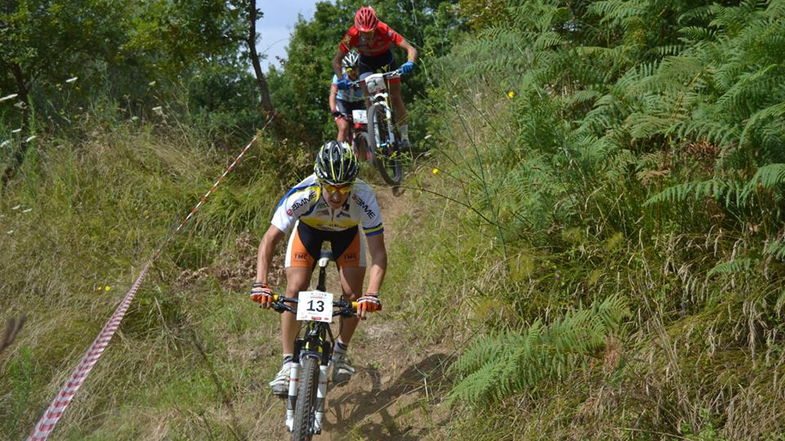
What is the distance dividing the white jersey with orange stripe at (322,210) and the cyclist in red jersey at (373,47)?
11.8 feet

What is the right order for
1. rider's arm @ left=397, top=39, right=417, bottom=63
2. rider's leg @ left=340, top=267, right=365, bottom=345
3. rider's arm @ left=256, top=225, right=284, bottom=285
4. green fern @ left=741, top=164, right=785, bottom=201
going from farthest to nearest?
rider's arm @ left=397, top=39, right=417, bottom=63 → rider's leg @ left=340, top=267, right=365, bottom=345 → rider's arm @ left=256, top=225, right=284, bottom=285 → green fern @ left=741, top=164, right=785, bottom=201

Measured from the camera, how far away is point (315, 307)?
4559 mm

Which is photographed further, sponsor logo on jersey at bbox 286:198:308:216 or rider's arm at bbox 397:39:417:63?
rider's arm at bbox 397:39:417:63

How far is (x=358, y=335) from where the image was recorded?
645 cm

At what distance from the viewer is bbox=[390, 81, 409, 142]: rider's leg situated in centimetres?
866

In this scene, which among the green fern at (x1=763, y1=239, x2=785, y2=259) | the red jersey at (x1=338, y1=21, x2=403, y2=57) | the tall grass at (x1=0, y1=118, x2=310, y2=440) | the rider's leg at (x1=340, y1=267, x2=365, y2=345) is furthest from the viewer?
the red jersey at (x1=338, y1=21, x2=403, y2=57)

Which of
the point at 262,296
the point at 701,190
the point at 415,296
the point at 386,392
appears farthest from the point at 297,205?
the point at 701,190

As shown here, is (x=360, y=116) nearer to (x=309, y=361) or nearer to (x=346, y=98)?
(x=346, y=98)

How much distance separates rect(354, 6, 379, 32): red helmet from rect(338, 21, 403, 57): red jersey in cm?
13

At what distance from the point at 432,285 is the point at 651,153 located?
6.76 ft

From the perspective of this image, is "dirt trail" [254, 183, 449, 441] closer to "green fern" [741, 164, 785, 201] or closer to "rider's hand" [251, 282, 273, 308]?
"rider's hand" [251, 282, 273, 308]

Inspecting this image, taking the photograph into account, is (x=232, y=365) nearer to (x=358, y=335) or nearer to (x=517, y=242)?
(x=358, y=335)

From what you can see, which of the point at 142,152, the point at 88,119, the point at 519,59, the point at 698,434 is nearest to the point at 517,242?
the point at 519,59

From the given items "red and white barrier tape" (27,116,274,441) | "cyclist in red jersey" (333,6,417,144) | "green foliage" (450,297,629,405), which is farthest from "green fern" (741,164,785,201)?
"cyclist in red jersey" (333,6,417,144)
